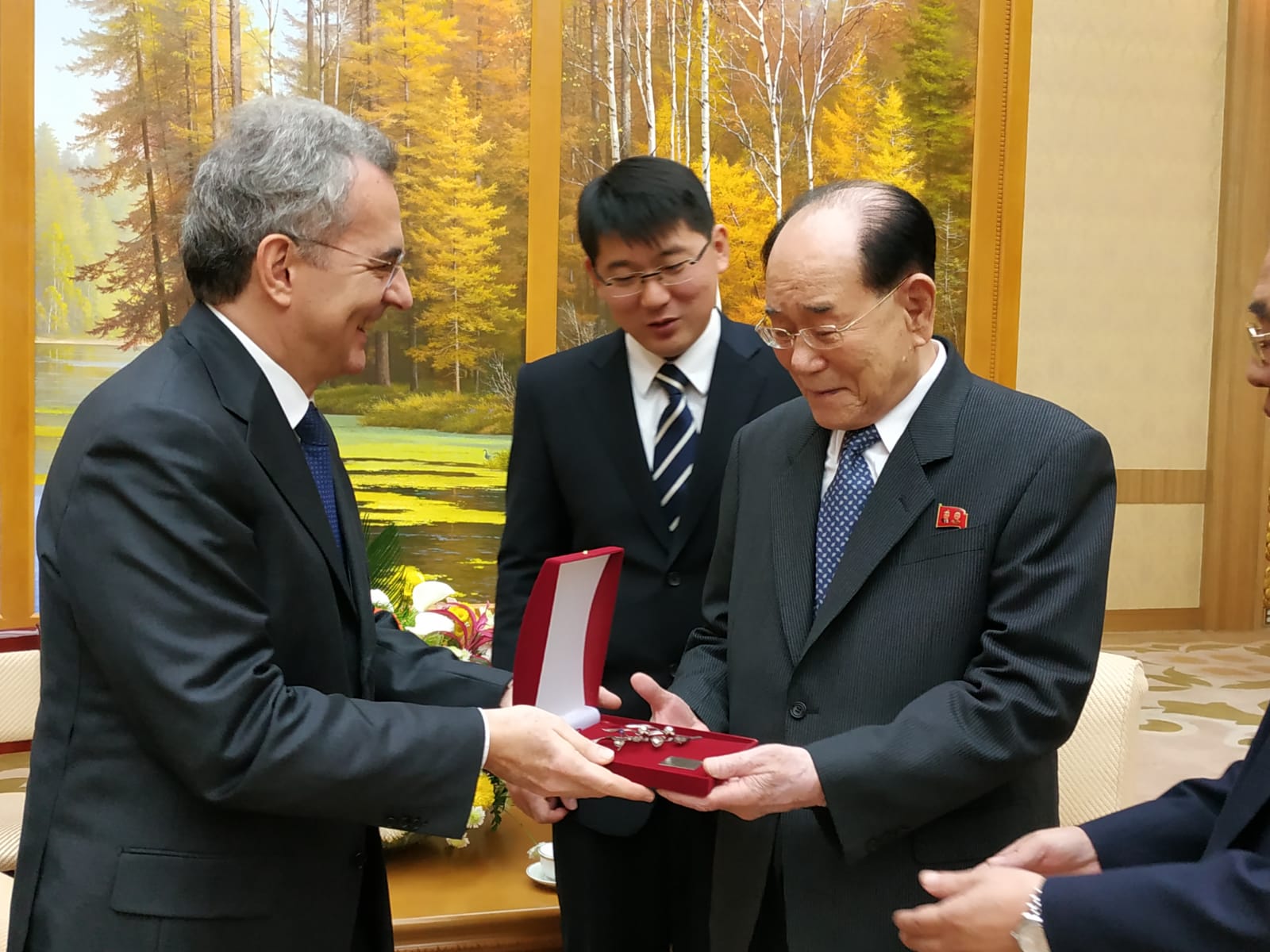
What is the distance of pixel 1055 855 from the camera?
63.7 inches

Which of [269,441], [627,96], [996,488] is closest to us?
[269,441]

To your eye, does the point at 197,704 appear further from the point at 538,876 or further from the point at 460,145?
the point at 460,145

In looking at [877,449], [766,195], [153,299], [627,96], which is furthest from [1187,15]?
[877,449]

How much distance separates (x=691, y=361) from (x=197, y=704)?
1.39 meters

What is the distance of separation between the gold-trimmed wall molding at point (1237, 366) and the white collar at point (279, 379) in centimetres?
836

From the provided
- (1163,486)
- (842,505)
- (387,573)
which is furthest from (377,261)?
(1163,486)

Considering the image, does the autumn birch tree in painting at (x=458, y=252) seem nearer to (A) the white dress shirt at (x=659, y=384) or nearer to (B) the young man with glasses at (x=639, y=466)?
(B) the young man with glasses at (x=639, y=466)

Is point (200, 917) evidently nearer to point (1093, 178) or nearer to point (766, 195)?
point (766, 195)

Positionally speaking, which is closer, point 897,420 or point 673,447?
point 897,420

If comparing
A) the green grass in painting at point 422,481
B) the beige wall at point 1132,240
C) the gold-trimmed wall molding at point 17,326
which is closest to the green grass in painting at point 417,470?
the green grass in painting at point 422,481

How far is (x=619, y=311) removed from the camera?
99.0 inches

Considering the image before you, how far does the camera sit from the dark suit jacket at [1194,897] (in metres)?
1.30

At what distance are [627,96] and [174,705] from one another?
6309mm

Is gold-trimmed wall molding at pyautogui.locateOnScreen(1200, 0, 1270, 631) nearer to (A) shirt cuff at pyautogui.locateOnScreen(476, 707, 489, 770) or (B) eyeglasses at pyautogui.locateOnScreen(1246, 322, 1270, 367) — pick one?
(B) eyeglasses at pyautogui.locateOnScreen(1246, 322, 1270, 367)
